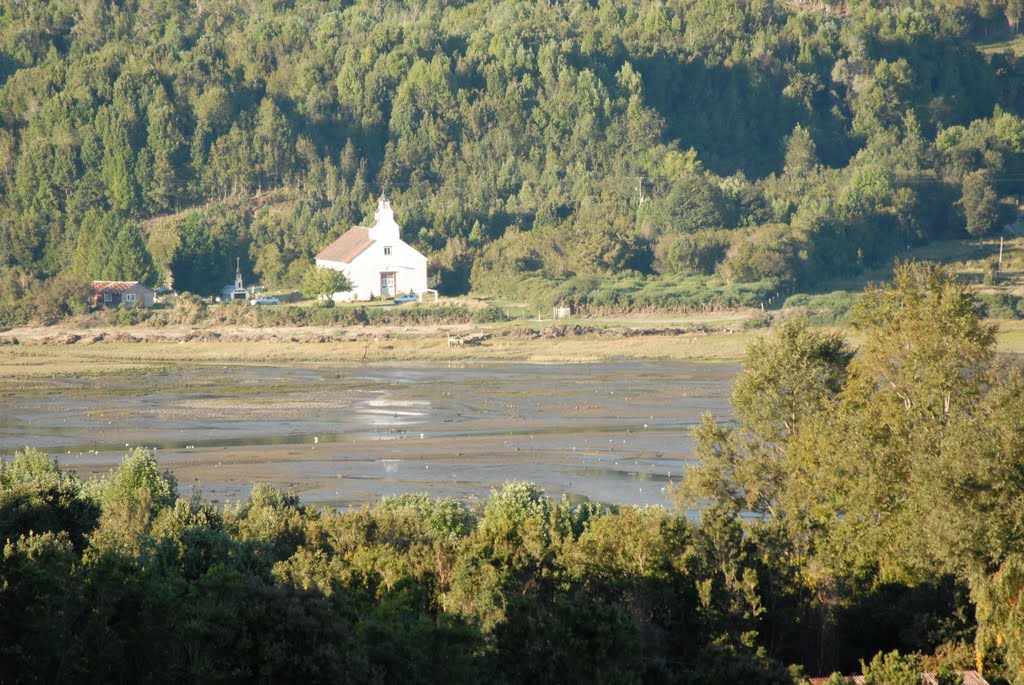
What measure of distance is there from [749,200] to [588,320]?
24509mm

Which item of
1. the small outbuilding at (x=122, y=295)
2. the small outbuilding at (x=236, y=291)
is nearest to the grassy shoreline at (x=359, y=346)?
the small outbuilding at (x=122, y=295)

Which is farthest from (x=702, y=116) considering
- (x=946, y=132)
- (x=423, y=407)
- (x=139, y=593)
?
(x=139, y=593)

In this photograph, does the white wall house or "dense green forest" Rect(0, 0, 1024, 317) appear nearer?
the white wall house

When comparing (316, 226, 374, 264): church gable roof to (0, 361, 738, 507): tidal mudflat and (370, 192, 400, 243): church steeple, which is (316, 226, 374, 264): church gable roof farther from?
(0, 361, 738, 507): tidal mudflat

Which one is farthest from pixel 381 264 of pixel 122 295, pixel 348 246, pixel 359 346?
pixel 359 346

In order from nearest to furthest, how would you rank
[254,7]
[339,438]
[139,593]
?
[139,593], [339,438], [254,7]

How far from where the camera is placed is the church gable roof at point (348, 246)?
86.4 m

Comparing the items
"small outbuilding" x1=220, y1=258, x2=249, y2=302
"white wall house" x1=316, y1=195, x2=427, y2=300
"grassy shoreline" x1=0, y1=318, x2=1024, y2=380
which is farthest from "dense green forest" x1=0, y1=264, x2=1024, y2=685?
"small outbuilding" x1=220, y1=258, x2=249, y2=302

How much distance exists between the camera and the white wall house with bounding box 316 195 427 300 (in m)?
85.1

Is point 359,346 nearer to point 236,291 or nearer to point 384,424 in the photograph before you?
point 236,291

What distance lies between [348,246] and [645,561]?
217 ft

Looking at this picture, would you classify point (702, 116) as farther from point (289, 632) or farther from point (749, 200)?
point (289, 632)

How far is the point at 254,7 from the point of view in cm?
14762

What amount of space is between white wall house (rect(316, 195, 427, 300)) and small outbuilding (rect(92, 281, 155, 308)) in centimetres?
1023
